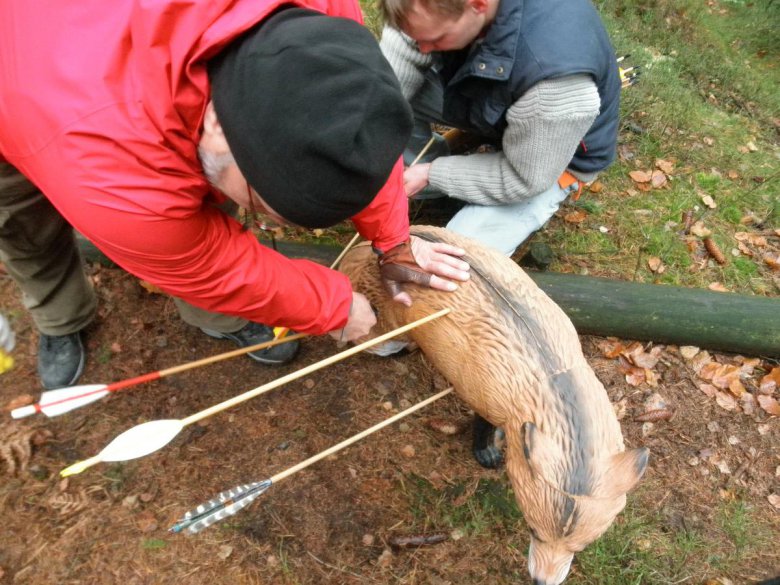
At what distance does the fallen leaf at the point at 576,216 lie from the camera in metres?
4.69

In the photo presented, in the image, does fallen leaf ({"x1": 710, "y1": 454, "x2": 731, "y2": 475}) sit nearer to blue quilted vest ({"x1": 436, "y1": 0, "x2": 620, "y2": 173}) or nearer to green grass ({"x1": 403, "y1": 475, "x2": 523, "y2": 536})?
green grass ({"x1": 403, "y1": 475, "x2": 523, "y2": 536})

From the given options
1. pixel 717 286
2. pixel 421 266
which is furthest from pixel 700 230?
pixel 421 266

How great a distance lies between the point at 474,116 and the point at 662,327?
196 cm

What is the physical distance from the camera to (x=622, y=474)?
2156mm

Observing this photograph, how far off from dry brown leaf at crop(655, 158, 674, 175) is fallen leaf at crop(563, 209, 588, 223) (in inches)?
47.4

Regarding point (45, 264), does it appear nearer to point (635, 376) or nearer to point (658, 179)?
point (635, 376)

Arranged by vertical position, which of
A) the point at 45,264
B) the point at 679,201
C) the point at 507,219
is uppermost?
the point at 45,264

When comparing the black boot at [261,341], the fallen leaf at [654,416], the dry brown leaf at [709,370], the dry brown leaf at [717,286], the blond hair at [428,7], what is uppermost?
the blond hair at [428,7]

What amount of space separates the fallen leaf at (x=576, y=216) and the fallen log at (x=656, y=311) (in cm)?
108

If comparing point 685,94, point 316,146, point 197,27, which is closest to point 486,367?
point 316,146

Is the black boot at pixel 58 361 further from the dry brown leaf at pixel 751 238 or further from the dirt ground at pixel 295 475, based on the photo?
the dry brown leaf at pixel 751 238

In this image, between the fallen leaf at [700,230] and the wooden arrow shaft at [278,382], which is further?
the fallen leaf at [700,230]

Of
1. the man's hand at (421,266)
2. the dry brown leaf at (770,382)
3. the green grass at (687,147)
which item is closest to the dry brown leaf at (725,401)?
the dry brown leaf at (770,382)

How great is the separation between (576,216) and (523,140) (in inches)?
68.7
